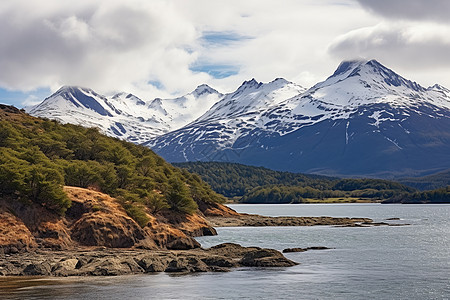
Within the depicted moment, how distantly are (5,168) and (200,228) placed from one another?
45459 mm

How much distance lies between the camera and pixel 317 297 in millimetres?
57844

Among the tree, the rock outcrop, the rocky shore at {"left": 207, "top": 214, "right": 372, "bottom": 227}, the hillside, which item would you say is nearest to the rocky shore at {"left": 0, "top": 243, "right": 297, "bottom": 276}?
the rock outcrop

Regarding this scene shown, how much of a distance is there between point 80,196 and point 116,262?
22.9 meters

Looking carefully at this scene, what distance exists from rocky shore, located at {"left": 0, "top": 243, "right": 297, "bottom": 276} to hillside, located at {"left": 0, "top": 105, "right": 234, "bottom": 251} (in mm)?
4768

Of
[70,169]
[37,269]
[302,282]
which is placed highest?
[70,169]

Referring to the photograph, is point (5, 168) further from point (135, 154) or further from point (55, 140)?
point (135, 154)

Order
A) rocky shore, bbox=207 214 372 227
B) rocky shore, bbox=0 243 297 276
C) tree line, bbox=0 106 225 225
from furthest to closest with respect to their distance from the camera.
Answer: rocky shore, bbox=207 214 372 227, tree line, bbox=0 106 225 225, rocky shore, bbox=0 243 297 276

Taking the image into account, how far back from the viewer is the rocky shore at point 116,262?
223ft

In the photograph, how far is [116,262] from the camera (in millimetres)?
71000

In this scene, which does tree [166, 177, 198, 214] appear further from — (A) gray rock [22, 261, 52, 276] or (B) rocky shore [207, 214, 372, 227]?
(A) gray rock [22, 261, 52, 276]

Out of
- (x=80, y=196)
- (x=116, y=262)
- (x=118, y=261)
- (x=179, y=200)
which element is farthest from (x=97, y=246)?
(x=179, y=200)

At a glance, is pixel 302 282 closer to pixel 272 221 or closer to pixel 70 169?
pixel 70 169

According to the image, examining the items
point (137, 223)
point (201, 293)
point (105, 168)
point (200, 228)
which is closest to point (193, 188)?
point (200, 228)

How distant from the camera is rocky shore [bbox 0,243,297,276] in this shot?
223ft
